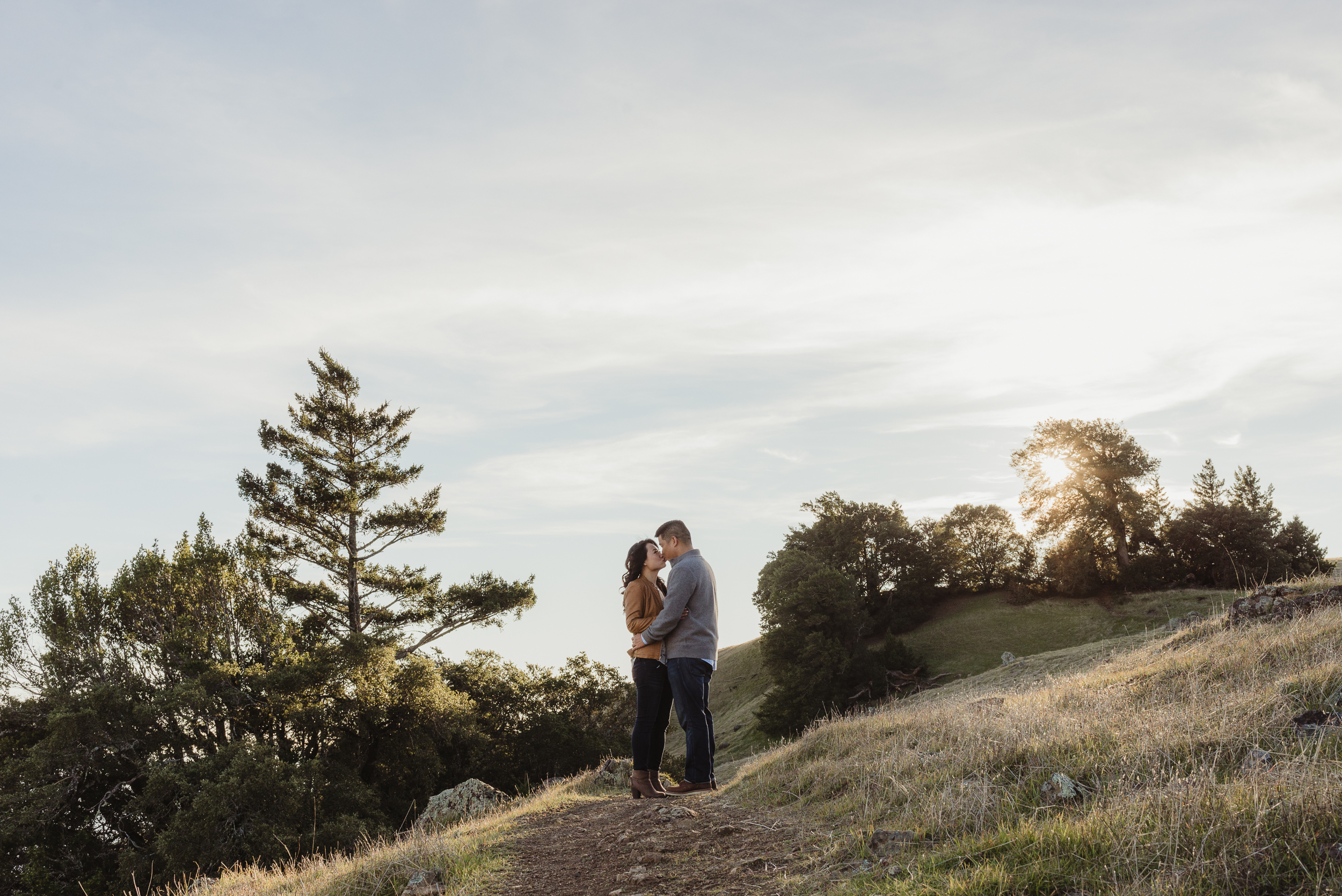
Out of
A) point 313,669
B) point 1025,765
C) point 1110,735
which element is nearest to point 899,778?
point 1025,765

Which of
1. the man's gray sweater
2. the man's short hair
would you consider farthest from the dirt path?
the man's short hair

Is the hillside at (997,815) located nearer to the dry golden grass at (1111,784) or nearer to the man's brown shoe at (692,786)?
the dry golden grass at (1111,784)

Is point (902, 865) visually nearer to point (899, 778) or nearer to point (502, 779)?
point (899, 778)

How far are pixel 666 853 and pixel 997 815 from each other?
2.53 meters

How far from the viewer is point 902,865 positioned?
4.61m

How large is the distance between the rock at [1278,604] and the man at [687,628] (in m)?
11.9

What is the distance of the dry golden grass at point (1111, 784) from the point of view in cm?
384

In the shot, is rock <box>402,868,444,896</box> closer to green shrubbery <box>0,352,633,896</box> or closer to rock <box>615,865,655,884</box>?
rock <box>615,865,655,884</box>

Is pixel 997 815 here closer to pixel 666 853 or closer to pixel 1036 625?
pixel 666 853

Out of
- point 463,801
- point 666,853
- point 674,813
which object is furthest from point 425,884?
point 463,801

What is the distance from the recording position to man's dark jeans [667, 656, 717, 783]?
736 centimetres

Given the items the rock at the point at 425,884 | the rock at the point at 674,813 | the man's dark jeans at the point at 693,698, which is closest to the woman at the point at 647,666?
the man's dark jeans at the point at 693,698

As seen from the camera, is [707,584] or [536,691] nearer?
[707,584]

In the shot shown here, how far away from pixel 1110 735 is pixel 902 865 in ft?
9.20
